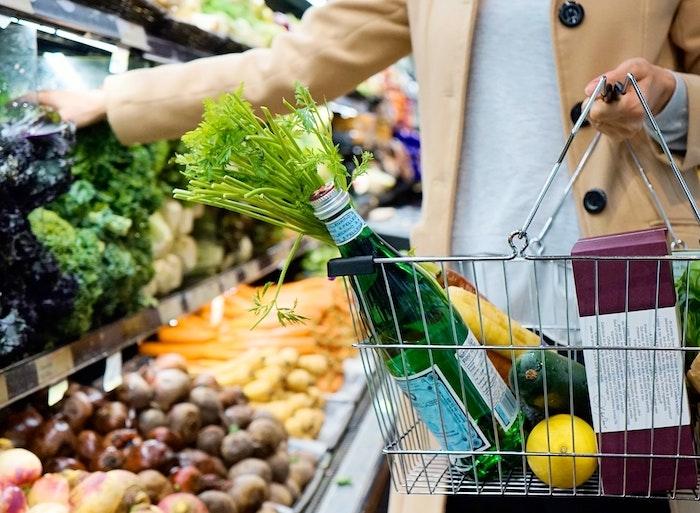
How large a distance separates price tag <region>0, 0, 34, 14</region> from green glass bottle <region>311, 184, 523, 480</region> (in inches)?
34.7

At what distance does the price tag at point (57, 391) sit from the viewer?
177 centimetres

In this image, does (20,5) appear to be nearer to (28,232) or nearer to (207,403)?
(28,232)

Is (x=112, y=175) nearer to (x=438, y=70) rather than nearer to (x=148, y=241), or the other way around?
(x=148, y=241)

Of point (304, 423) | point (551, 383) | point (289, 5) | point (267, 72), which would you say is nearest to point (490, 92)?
point (267, 72)

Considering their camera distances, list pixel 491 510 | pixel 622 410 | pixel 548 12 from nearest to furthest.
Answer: pixel 622 410 → pixel 491 510 → pixel 548 12

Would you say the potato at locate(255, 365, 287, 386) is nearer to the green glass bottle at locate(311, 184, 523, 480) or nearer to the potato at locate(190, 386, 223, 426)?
the potato at locate(190, 386, 223, 426)

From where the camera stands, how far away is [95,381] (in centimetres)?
210

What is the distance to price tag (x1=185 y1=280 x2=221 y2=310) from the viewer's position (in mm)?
2385

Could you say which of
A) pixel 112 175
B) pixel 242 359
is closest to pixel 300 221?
pixel 112 175

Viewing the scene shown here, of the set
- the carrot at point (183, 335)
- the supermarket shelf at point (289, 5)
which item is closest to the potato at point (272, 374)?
the carrot at point (183, 335)

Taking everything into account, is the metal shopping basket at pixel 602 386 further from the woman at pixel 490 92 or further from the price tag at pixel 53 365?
the price tag at pixel 53 365

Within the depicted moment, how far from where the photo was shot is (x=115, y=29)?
6.32 feet

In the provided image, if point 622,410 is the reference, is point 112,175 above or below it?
above

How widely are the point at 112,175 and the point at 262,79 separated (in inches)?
20.7
